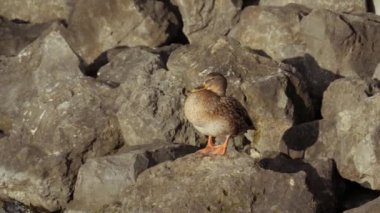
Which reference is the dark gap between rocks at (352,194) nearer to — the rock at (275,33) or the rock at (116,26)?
the rock at (275,33)

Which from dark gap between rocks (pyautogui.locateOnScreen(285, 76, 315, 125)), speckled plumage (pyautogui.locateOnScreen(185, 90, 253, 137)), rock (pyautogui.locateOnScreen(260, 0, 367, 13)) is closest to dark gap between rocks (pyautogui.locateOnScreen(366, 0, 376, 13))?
rock (pyautogui.locateOnScreen(260, 0, 367, 13))

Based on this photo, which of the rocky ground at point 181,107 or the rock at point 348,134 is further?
the rock at point 348,134

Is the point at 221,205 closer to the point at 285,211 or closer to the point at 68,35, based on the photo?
the point at 285,211

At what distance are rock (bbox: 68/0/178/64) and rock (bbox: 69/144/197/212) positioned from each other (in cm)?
484

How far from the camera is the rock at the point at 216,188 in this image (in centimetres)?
918

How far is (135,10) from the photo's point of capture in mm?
15781

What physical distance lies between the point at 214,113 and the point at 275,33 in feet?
17.1

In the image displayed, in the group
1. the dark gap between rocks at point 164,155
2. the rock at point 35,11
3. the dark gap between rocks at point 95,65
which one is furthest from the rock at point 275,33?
the rock at point 35,11

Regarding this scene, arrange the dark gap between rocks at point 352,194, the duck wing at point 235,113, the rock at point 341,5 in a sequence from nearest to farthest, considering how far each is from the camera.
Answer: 1. the duck wing at point 235,113
2. the dark gap between rocks at point 352,194
3. the rock at point 341,5

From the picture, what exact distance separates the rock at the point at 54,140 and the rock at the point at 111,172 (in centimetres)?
81

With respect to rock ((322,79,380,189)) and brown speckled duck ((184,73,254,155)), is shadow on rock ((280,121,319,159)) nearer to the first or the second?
rock ((322,79,380,189))

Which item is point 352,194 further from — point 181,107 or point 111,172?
point 111,172

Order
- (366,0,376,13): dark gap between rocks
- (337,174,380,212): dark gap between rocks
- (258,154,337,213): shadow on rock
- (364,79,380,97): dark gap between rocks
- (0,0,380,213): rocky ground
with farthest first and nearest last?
(366,0,376,13): dark gap between rocks, (364,79,380,97): dark gap between rocks, (337,174,380,212): dark gap between rocks, (258,154,337,213): shadow on rock, (0,0,380,213): rocky ground

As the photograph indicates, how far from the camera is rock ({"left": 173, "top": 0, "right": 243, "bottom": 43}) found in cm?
1652
